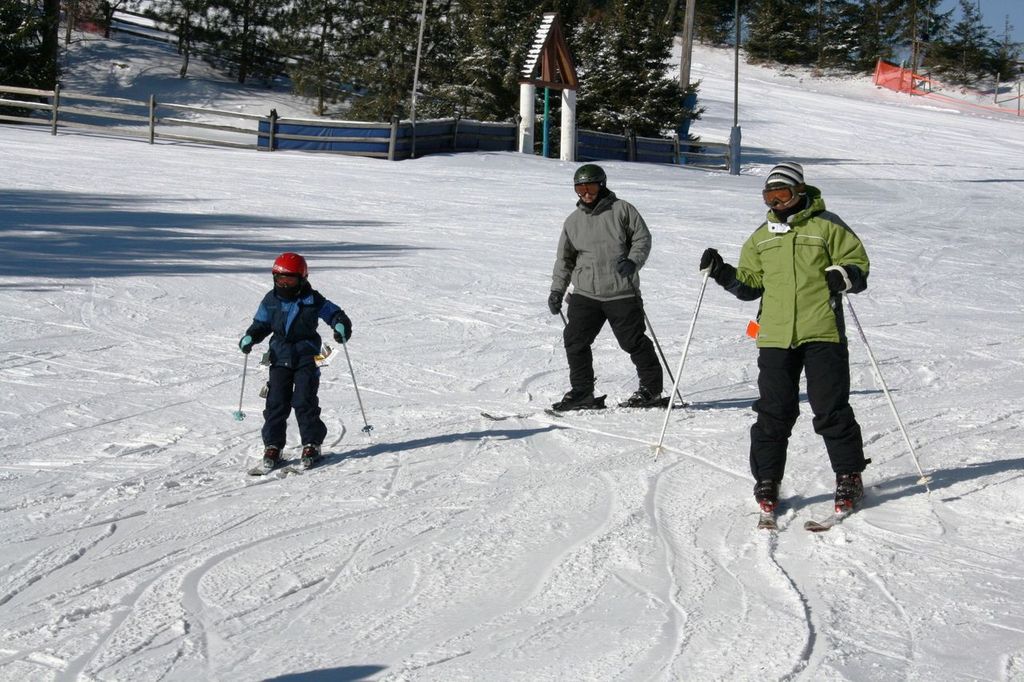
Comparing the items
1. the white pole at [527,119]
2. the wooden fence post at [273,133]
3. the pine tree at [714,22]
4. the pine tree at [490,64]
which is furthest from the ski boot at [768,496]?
the pine tree at [714,22]

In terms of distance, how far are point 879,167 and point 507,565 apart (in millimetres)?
30508

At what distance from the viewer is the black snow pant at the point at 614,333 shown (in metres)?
8.28

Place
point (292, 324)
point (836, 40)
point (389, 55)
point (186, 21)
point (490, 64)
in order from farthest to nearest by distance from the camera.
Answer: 1. point (836, 40)
2. point (186, 21)
3. point (389, 55)
4. point (490, 64)
5. point (292, 324)

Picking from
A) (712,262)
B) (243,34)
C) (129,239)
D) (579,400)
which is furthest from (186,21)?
(712,262)

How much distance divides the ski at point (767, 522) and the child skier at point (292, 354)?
8.48 ft

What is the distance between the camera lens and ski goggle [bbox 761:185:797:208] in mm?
5689

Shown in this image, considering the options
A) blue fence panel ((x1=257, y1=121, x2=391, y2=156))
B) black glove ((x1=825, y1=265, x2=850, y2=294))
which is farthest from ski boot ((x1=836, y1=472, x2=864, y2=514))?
blue fence panel ((x1=257, y1=121, x2=391, y2=156))

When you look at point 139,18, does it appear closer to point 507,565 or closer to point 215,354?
point 215,354

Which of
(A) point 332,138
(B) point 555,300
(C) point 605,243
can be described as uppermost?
(A) point 332,138

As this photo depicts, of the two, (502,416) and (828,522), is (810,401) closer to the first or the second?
(828,522)

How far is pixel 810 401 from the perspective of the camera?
5.79 meters

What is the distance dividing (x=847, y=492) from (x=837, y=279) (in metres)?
1.11

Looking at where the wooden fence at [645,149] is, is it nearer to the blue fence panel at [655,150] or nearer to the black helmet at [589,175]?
the blue fence panel at [655,150]

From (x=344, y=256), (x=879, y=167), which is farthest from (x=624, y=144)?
(x=344, y=256)
